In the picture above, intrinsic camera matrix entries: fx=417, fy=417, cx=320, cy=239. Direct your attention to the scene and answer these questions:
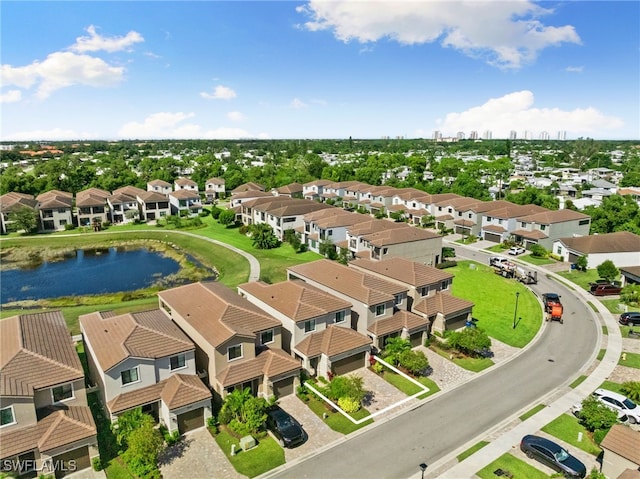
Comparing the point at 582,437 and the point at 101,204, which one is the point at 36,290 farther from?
the point at 582,437

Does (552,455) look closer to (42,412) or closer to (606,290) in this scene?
(42,412)

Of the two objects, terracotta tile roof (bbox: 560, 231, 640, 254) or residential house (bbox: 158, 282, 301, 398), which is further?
terracotta tile roof (bbox: 560, 231, 640, 254)

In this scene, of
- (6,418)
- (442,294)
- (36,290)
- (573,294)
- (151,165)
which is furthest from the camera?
(151,165)

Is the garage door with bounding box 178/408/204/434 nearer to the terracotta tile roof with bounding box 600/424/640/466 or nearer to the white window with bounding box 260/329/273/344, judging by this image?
the white window with bounding box 260/329/273/344

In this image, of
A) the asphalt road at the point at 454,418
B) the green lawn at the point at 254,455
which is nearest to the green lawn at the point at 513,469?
the asphalt road at the point at 454,418

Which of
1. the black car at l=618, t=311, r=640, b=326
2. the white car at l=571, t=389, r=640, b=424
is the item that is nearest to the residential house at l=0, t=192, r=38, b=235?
the white car at l=571, t=389, r=640, b=424

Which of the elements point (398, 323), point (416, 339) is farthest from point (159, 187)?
point (416, 339)

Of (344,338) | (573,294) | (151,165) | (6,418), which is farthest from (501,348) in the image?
(151,165)
